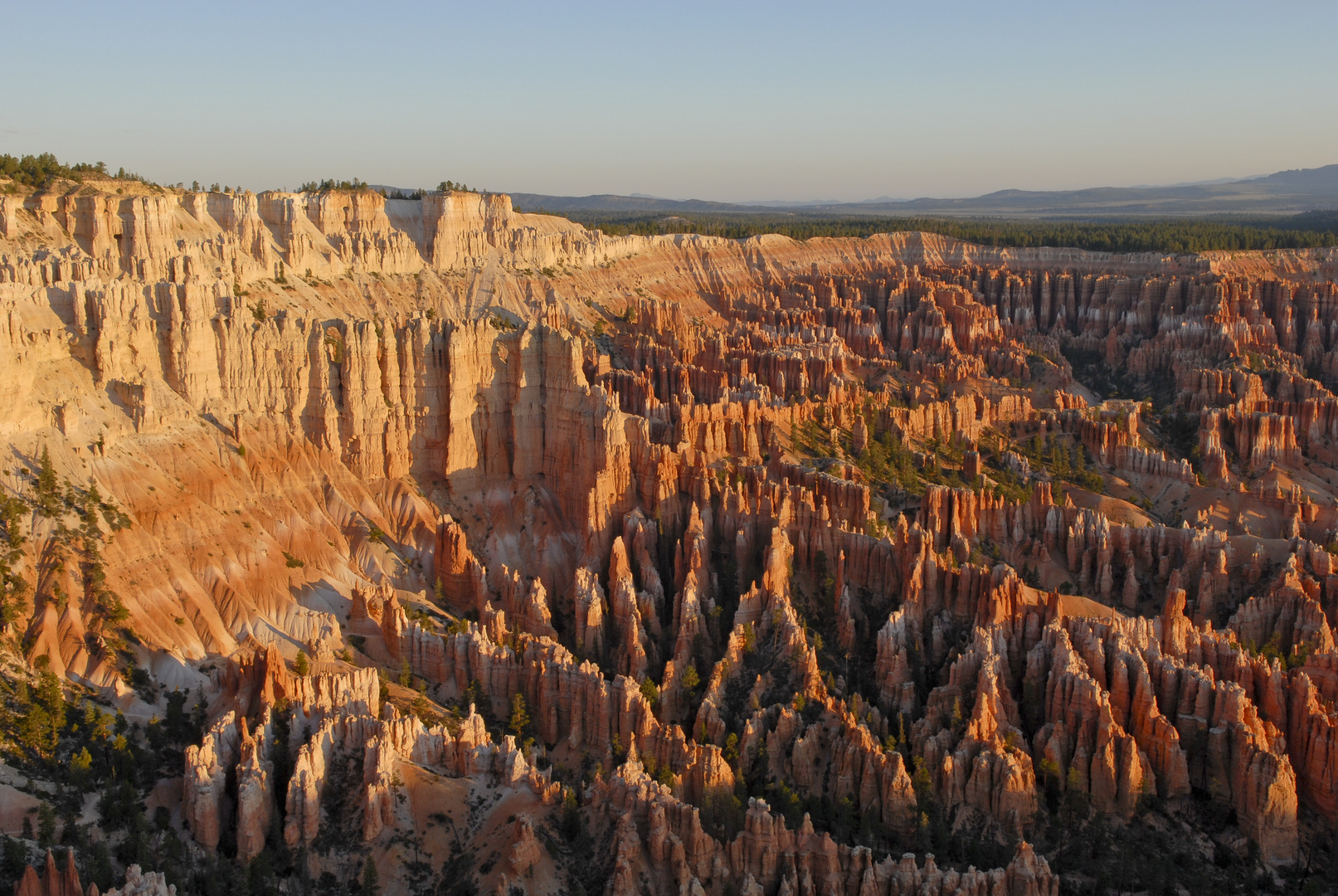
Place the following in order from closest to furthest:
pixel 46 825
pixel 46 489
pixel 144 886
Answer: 1. pixel 144 886
2. pixel 46 825
3. pixel 46 489

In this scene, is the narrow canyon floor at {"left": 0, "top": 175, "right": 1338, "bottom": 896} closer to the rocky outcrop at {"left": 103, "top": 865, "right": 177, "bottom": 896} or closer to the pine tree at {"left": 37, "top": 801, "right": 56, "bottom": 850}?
the rocky outcrop at {"left": 103, "top": 865, "right": 177, "bottom": 896}

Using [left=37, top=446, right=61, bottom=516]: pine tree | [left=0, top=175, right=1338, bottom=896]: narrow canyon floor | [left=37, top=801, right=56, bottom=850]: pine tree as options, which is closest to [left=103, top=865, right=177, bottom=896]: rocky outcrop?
[left=0, top=175, right=1338, bottom=896]: narrow canyon floor

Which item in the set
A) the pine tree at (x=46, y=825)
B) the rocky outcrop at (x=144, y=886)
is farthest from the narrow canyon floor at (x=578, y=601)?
the pine tree at (x=46, y=825)

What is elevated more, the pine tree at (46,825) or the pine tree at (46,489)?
the pine tree at (46,489)

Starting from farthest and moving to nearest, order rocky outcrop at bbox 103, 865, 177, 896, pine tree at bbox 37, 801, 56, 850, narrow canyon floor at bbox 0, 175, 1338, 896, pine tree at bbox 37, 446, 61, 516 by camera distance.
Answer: pine tree at bbox 37, 446, 61, 516
narrow canyon floor at bbox 0, 175, 1338, 896
pine tree at bbox 37, 801, 56, 850
rocky outcrop at bbox 103, 865, 177, 896

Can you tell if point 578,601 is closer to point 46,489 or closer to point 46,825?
point 46,489

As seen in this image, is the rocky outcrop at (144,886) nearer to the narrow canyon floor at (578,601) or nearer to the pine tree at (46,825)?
the narrow canyon floor at (578,601)

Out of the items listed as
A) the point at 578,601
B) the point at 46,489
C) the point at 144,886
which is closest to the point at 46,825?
the point at 144,886

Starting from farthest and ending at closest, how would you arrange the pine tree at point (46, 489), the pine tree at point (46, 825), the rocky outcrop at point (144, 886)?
the pine tree at point (46, 489) < the pine tree at point (46, 825) < the rocky outcrop at point (144, 886)
